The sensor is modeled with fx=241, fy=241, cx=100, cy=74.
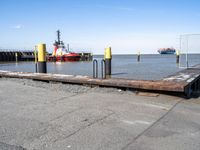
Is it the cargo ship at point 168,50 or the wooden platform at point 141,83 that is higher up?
the cargo ship at point 168,50

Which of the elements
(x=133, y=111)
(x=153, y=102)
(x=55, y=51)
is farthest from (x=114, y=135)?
(x=55, y=51)

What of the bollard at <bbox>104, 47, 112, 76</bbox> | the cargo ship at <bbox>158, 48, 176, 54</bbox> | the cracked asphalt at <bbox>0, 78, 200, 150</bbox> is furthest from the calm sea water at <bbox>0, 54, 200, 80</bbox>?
the cargo ship at <bbox>158, 48, 176, 54</bbox>

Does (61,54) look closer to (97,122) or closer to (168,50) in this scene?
(97,122)

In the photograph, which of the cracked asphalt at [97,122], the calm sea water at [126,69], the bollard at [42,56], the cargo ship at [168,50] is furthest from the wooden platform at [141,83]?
the cargo ship at [168,50]

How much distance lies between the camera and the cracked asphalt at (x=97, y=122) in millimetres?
3590

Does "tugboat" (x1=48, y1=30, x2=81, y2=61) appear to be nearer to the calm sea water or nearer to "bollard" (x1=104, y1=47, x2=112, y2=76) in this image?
the calm sea water

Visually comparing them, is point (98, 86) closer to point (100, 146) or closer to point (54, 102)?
point (54, 102)

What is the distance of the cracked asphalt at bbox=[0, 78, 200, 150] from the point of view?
11.8 ft

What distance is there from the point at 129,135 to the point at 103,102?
2380 mm

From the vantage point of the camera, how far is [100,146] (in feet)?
11.5

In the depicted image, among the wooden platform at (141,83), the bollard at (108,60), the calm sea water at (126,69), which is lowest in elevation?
the calm sea water at (126,69)

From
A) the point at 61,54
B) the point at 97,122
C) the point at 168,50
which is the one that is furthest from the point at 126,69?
the point at 168,50

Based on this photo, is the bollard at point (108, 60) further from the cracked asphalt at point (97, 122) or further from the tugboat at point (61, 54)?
the tugboat at point (61, 54)

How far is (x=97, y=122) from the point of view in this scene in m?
4.56
